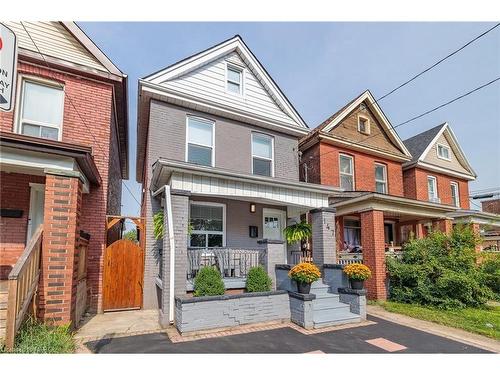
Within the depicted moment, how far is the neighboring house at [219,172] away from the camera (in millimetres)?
7236

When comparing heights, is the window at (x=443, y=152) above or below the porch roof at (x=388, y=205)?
above

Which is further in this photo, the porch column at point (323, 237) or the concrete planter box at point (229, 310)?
the porch column at point (323, 237)

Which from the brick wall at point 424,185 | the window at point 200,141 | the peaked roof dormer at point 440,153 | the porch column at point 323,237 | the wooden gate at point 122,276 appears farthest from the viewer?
the peaked roof dormer at point 440,153

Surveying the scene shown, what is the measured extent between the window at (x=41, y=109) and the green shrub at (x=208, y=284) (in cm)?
537

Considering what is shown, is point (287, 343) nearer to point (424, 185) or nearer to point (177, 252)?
point (177, 252)

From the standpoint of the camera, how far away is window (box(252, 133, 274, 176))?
36.6ft

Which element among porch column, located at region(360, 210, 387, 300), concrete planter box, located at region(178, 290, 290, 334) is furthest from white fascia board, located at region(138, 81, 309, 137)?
concrete planter box, located at region(178, 290, 290, 334)

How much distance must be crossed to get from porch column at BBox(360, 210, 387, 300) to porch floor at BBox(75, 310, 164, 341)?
701 cm

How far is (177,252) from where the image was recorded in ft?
22.4

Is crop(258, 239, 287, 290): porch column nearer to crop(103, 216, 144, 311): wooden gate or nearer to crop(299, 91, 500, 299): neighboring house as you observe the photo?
crop(103, 216, 144, 311): wooden gate

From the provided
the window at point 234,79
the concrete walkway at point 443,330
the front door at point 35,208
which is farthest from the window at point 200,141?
the concrete walkway at point 443,330

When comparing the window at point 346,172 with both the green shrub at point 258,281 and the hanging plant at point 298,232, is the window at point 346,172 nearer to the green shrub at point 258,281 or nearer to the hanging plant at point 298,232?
the hanging plant at point 298,232

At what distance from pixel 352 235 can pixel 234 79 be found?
28.9 ft
